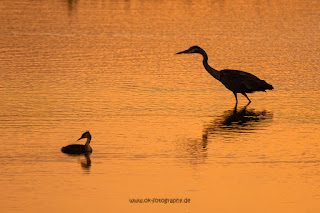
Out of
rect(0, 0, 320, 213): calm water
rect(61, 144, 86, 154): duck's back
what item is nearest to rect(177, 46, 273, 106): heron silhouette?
rect(0, 0, 320, 213): calm water

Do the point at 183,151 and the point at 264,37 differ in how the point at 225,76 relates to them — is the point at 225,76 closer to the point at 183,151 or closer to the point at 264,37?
the point at 183,151

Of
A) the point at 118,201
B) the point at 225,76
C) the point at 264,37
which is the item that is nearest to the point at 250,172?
the point at 118,201

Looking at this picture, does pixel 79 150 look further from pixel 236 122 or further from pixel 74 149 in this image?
pixel 236 122

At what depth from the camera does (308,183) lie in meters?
15.2

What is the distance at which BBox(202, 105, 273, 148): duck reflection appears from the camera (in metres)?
19.8

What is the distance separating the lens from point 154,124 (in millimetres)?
20000

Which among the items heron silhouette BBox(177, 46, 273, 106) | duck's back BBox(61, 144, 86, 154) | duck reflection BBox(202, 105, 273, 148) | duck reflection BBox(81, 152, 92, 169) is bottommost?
duck reflection BBox(81, 152, 92, 169)

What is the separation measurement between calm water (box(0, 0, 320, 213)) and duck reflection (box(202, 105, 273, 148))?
0.03 m

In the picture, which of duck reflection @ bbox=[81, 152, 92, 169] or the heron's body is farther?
the heron's body

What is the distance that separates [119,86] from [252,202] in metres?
11.5

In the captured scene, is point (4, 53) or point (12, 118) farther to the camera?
point (4, 53)

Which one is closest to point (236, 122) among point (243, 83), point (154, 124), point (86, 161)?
point (154, 124)

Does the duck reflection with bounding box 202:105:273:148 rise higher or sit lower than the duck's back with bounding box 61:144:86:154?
lower

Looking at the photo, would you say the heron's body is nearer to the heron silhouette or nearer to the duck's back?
the duck's back
